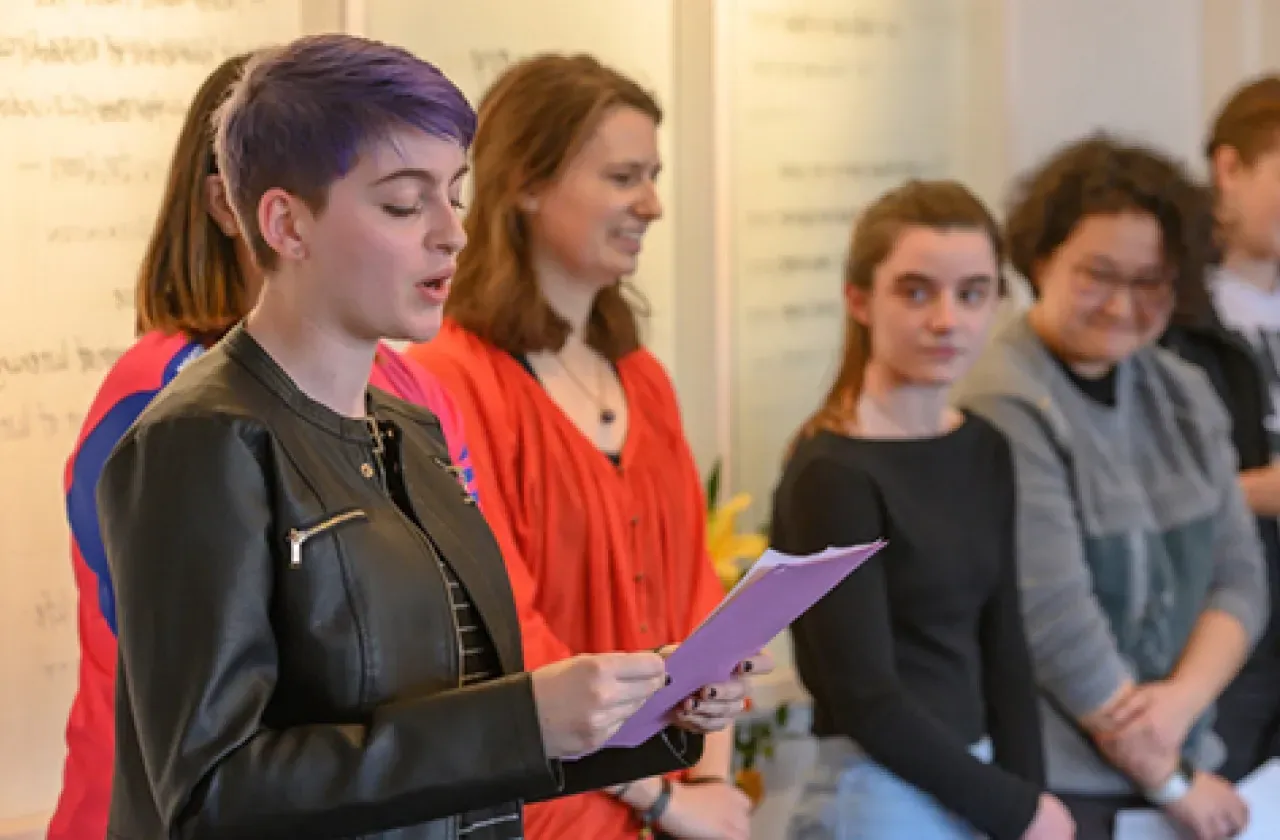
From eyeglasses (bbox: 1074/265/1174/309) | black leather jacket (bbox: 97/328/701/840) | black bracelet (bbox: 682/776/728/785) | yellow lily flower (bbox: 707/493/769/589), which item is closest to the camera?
black leather jacket (bbox: 97/328/701/840)

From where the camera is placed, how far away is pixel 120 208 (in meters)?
2.22

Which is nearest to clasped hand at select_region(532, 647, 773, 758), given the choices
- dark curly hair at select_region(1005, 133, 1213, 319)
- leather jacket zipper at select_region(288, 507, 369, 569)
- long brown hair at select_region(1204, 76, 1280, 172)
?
leather jacket zipper at select_region(288, 507, 369, 569)

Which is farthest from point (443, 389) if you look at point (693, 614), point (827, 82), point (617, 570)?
point (827, 82)

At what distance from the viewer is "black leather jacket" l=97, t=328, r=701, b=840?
105 cm

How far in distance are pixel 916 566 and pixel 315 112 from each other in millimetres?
1203

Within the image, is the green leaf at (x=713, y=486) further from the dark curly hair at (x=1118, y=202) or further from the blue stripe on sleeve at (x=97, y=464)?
the blue stripe on sleeve at (x=97, y=464)

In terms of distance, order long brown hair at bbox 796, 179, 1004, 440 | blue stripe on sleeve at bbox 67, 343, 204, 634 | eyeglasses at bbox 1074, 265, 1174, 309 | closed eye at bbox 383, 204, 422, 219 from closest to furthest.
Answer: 1. closed eye at bbox 383, 204, 422, 219
2. blue stripe on sleeve at bbox 67, 343, 204, 634
3. long brown hair at bbox 796, 179, 1004, 440
4. eyeglasses at bbox 1074, 265, 1174, 309

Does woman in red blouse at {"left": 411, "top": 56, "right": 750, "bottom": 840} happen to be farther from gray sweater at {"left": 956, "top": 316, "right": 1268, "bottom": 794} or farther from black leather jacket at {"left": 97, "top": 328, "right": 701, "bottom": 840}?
black leather jacket at {"left": 97, "top": 328, "right": 701, "bottom": 840}

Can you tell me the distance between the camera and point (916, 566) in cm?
208

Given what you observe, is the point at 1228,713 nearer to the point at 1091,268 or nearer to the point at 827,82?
the point at 1091,268

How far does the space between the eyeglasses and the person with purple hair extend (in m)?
1.45

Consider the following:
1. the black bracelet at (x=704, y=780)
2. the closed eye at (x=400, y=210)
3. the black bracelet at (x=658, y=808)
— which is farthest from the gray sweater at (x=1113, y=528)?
the closed eye at (x=400, y=210)

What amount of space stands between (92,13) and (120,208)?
0.27 metres

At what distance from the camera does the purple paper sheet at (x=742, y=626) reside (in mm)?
1183
